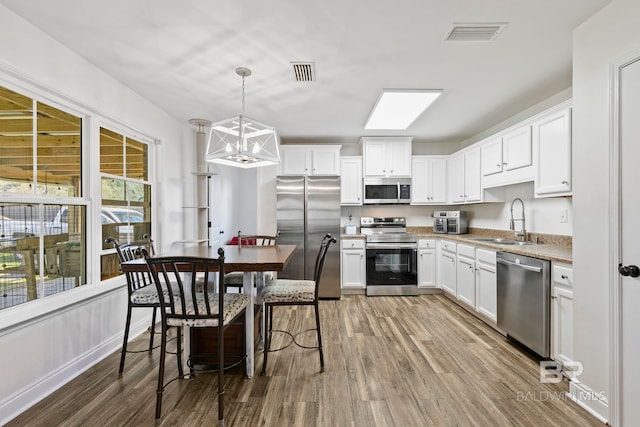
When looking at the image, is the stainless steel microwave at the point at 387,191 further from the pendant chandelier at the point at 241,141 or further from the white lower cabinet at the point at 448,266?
the pendant chandelier at the point at 241,141

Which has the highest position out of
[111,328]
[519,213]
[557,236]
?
[519,213]

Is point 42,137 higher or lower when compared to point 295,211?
higher

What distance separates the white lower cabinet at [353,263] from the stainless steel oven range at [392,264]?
91 millimetres

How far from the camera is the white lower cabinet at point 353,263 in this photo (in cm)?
442

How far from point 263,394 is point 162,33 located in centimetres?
260

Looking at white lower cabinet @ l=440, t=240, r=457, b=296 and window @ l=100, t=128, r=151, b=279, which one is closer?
window @ l=100, t=128, r=151, b=279

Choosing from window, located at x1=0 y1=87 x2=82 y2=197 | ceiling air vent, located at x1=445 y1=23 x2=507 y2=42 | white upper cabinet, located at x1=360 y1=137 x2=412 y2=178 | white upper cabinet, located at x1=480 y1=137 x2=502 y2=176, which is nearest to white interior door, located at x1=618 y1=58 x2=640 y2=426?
ceiling air vent, located at x1=445 y1=23 x2=507 y2=42

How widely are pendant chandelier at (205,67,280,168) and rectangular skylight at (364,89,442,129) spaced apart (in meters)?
1.31

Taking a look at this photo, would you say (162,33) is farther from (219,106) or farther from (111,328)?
(111,328)

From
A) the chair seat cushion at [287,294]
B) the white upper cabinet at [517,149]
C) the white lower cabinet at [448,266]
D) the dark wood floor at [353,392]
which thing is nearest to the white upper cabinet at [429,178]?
the white lower cabinet at [448,266]

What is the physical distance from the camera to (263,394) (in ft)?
6.53

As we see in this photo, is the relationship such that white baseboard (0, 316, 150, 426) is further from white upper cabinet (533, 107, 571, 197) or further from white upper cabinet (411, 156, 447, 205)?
white upper cabinet (411, 156, 447, 205)

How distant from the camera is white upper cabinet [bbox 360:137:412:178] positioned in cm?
467

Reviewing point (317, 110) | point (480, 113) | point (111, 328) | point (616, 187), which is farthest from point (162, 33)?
point (480, 113)
